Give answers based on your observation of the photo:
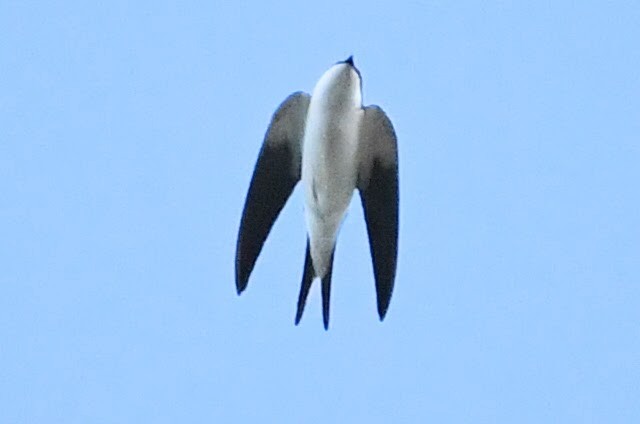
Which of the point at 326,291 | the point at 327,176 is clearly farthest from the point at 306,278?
the point at 327,176

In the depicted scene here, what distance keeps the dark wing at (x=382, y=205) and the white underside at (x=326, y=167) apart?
Result: 4.5 inches

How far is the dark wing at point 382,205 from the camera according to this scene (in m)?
4.44

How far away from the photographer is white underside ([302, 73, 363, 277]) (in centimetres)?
423

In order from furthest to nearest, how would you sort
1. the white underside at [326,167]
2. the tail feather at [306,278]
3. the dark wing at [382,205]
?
the dark wing at [382,205]
the tail feather at [306,278]
the white underside at [326,167]

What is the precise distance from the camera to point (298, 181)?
4543 mm

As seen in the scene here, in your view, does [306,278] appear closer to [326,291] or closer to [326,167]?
[326,291]

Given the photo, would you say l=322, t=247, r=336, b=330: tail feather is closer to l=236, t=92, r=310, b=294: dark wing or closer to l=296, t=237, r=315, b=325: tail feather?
→ l=296, t=237, r=315, b=325: tail feather

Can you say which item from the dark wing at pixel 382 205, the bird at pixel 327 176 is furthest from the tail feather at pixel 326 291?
the dark wing at pixel 382 205

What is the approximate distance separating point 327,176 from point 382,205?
0.28 metres

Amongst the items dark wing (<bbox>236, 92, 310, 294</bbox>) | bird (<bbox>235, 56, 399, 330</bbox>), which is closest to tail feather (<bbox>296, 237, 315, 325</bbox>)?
bird (<bbox>235, 56, 399, 330</bbox>)

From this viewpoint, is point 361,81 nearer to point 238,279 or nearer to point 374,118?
point 374,118

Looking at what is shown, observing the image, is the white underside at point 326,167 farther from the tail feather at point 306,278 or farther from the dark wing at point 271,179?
the dark wing at point 271,179

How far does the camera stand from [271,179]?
4.55m

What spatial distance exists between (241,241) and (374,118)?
0.47 m
